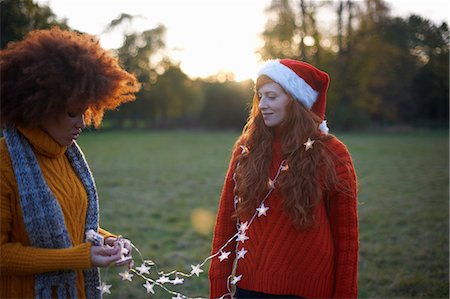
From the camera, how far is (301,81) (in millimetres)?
2428

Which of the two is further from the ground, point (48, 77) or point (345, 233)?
point (48, 77)

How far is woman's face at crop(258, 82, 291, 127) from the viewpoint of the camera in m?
2.40

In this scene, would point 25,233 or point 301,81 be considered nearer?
point 25,233

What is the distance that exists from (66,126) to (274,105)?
1.17 m

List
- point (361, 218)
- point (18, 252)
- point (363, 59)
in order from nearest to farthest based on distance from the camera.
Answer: point (18, 252)
point (361, 218)
point (363, 59)

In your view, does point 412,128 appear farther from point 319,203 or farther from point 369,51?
point 319,203

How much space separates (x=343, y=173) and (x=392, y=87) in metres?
33.3

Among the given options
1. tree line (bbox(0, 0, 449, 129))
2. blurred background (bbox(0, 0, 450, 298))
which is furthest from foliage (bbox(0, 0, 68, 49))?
tree line (bbox(0, 0, 449, 129))

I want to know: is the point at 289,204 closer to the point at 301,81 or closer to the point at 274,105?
the point at 274,105

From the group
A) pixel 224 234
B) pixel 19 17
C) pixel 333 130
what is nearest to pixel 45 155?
pixel 224 234

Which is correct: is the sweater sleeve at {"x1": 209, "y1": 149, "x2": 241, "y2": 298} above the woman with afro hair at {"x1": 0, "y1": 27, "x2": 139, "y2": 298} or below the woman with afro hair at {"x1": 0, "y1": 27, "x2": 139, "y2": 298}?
below

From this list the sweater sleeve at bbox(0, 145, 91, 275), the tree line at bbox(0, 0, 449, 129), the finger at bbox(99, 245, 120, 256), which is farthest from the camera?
the tree line at bbox(0, 0, 449, 129)

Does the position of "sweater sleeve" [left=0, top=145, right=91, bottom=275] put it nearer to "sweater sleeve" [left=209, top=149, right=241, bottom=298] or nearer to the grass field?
the grass field

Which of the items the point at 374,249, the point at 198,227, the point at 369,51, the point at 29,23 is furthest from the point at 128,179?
the point at 369,51
